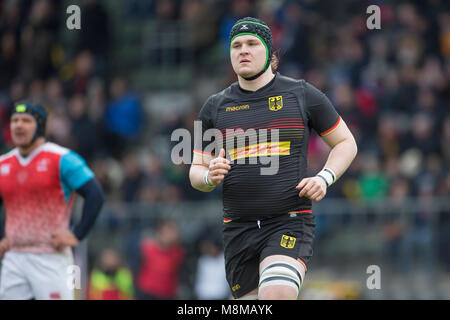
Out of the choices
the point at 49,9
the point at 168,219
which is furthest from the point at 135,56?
the point at 168,219

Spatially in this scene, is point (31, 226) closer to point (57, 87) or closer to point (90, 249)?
point (90, 249)

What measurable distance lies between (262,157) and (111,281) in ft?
22.9

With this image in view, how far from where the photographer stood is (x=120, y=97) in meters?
17.6

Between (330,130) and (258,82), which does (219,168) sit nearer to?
(258,82)

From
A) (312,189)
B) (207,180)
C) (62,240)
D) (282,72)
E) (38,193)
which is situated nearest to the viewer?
(312,189)

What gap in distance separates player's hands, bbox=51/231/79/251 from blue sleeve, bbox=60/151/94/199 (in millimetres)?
446

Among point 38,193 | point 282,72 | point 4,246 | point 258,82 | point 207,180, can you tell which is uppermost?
point 282,72

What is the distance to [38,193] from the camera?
8500mm

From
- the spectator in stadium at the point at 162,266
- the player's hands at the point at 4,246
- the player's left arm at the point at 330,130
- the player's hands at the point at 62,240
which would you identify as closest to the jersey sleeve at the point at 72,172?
the player's hands at the point at 62,240

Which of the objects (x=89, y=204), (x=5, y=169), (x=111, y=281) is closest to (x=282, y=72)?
(x=111, y=281)

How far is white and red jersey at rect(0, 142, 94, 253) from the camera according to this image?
8.48m

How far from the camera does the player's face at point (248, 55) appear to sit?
7.17 meters

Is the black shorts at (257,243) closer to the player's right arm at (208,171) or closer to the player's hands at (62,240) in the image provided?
the player's right arm at (208,171)

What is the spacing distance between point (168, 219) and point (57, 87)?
4.96 metres
